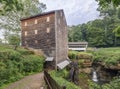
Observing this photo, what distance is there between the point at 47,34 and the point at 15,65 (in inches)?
390

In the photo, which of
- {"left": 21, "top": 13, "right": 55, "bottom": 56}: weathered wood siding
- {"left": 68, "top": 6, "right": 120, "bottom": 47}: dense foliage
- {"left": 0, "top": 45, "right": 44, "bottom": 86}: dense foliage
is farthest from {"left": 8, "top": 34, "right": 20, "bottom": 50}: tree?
{"left": 68, "top": 6, "right": 120, "bottom": 47}: dense foliage

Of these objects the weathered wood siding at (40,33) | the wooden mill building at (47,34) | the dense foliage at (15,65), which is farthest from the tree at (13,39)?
the dense foliage at (15,65)

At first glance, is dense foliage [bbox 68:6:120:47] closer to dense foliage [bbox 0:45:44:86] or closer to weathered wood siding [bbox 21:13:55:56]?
weathered wood siding [bbox 21:13:55:56]

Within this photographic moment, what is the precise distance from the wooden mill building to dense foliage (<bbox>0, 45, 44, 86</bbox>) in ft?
8.64

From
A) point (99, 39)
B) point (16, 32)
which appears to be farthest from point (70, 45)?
point (16, 32)

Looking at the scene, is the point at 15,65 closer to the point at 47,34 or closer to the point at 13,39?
the point at 47,34

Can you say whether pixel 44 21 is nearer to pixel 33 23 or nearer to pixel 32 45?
pixel 33 23

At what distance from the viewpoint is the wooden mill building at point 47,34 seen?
27578 mm

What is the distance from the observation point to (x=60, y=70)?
85.7ft

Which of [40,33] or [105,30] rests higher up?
[105,30]

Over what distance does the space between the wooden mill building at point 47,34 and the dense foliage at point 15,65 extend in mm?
2634

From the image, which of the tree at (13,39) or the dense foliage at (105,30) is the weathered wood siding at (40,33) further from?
the dense foliage at (105,30)

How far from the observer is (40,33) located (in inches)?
1185

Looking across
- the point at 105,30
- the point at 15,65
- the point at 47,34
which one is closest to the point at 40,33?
the point at 47,34
